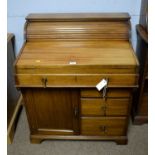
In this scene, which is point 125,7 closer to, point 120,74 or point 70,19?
point 70,19

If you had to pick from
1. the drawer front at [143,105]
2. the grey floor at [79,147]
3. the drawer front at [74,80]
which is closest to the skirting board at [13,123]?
the grey floor at [79,147]

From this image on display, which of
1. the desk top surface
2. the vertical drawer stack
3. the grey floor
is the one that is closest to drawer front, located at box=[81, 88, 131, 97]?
the vertical drawer stack

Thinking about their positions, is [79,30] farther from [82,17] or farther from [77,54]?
[77,54]

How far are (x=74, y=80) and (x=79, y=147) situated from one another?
2.02 ft

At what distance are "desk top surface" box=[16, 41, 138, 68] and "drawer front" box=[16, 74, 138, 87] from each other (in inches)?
2.8

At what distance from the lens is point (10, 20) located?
1684mm

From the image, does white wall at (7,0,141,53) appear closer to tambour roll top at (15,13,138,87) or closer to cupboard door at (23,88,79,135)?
tambour roll top at (15,13,138,87)

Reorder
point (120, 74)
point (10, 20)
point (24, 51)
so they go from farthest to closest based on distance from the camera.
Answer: point (10, 20) → point (24, 51) → point (120, 74)

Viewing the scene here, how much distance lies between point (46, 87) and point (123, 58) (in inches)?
19.8

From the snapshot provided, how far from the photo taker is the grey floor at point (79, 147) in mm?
1601

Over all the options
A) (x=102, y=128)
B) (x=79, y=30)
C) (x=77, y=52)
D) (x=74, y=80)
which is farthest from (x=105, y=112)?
(x=79, y=30)

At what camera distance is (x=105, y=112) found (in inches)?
58.2

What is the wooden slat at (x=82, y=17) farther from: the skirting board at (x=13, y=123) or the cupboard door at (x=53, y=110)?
the skirting board at (x=13, y=123)

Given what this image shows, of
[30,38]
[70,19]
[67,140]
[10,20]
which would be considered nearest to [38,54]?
[30,38]
